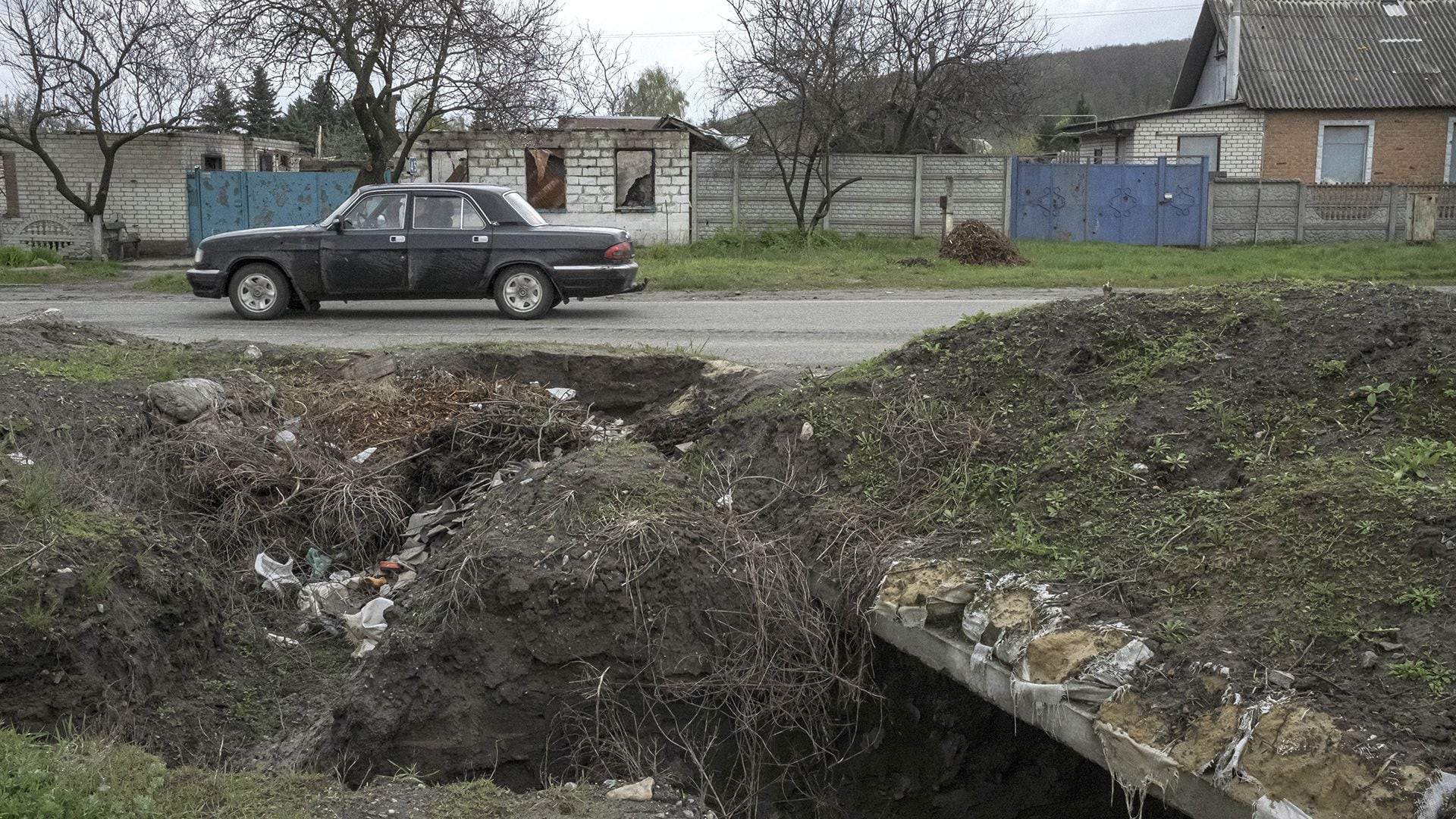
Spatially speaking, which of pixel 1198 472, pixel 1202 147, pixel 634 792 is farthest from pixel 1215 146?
pixel 634 792

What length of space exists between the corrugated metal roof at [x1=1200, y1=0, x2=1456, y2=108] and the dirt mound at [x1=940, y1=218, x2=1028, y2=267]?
41.5 feet

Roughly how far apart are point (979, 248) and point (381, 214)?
395 inches

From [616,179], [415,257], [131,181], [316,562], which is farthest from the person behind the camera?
[131,181]

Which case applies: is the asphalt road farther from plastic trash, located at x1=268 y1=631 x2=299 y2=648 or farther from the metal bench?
the metal bench

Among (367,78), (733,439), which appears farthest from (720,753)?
(367,78)

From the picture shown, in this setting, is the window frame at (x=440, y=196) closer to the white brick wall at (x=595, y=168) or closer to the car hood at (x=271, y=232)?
the car hood at (x=271, y=232)

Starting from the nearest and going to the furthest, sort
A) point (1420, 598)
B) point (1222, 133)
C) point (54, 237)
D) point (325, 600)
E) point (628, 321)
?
point (1420, 598) → point (325, 600) → point (628, 321) → point (54, 237) → point (1222, 133)

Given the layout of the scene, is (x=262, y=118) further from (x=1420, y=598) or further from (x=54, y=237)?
(x=1420, y=598)

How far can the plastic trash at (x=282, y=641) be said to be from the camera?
Answer: 5375 mm

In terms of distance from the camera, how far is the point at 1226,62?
29.7m

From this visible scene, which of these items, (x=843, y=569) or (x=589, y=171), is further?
(x=589, y=171)

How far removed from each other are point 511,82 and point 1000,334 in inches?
557

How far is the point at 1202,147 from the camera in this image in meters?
28.2

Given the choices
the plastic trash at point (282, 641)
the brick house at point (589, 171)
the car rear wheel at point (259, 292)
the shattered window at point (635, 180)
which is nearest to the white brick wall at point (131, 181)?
the brick house at point (589, 171)
